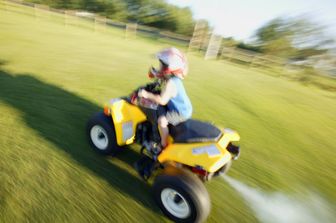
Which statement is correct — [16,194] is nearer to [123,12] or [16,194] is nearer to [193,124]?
[193,124]

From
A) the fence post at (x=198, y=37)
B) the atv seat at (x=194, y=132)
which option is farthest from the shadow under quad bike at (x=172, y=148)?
the fence post at (x=198, y=37)

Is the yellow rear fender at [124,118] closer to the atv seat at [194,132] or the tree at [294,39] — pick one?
the atv seat at [194,132]

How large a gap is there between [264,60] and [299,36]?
11.2 metres

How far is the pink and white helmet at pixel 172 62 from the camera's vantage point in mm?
2488

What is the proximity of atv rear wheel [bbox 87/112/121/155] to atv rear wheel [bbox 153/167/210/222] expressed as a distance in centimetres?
91

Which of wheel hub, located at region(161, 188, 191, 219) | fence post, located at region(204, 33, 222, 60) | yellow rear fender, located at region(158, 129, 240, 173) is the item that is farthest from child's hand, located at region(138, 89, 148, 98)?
fence post, located at region(204, 33, 222, 60)

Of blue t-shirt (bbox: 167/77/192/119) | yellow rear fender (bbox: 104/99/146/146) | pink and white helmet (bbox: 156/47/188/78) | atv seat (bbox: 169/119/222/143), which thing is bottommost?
yellow rear fender (bbox: 104/99/146/146)

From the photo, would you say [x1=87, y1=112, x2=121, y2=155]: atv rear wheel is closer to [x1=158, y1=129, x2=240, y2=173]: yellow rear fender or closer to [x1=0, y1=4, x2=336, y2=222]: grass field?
[x1=0, y1=4, x2=336, y2=222]: grass field

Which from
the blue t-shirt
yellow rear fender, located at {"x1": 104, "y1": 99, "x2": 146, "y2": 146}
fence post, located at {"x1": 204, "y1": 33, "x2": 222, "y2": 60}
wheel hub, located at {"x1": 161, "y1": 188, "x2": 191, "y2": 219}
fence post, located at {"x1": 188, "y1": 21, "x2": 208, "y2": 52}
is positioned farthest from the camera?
fence post, located at {"x1": 188, "y1": 21, "x2": 208, "y2": 52}

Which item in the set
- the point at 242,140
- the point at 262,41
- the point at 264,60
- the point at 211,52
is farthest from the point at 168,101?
the point at 262,41

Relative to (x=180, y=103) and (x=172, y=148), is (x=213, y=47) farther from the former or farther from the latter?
(x=172, y=148)

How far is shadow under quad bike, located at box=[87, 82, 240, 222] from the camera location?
7.26 ft

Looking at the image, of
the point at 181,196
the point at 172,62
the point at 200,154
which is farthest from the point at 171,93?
the point at 181,196

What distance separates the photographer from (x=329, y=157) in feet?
15.0
